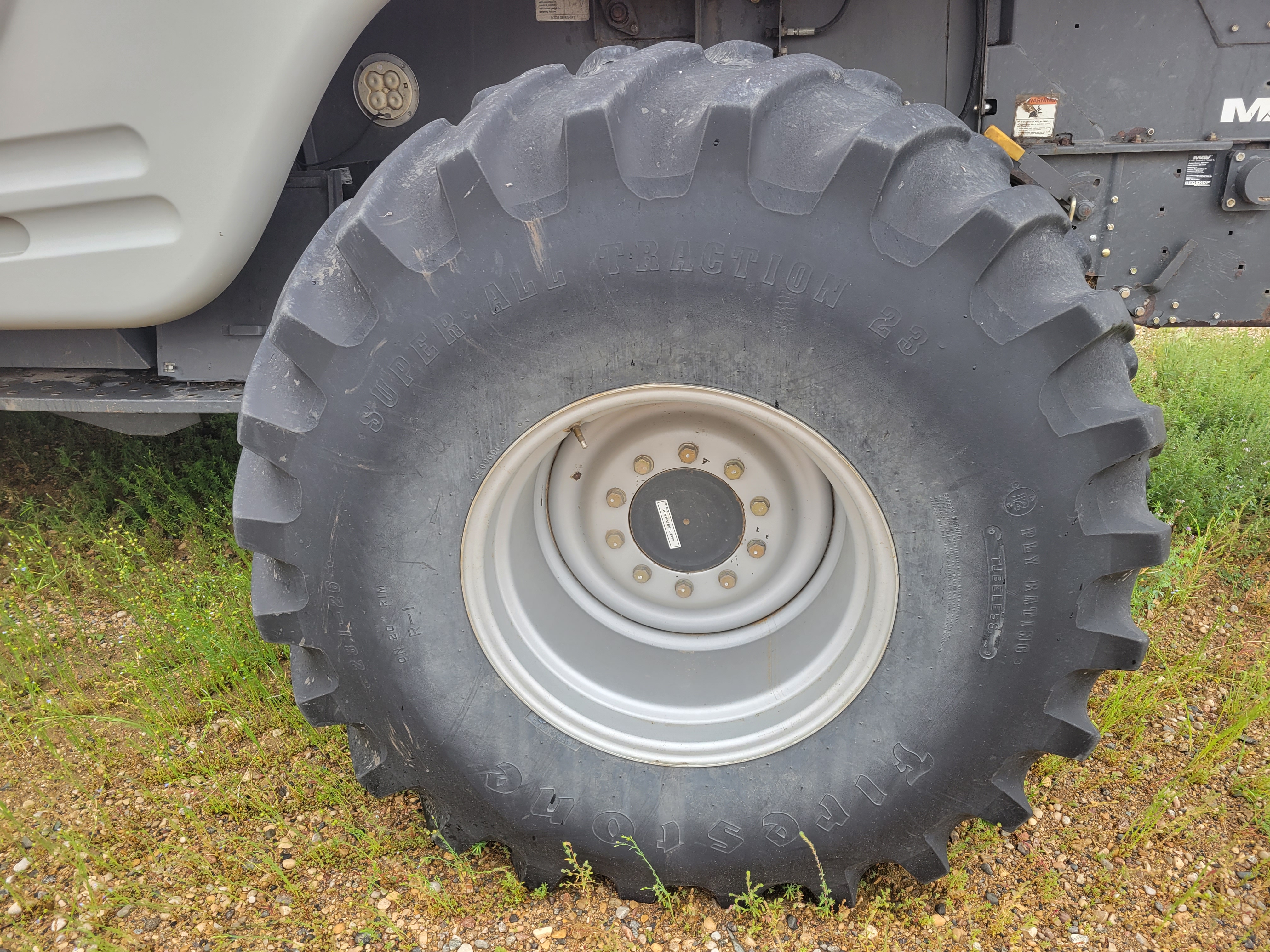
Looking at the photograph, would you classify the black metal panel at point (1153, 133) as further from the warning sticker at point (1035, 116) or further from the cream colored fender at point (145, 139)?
the cream colored fender at point (145, 139)

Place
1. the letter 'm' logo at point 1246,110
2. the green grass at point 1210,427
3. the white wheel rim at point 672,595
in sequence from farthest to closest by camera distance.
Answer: the green grass at point 1210,427 < the letter 'm' logo at point 1246,110 < the white wheel rim at point 672,595

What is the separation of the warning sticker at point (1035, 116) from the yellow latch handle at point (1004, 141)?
1.8 inches

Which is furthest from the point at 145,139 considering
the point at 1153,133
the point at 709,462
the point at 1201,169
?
the point at 1201,169

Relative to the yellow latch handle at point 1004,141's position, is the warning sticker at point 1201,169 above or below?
below

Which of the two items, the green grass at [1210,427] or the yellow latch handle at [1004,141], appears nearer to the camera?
the yellow latch handle at [1004,141]

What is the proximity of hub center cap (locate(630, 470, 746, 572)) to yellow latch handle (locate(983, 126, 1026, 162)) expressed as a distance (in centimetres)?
112

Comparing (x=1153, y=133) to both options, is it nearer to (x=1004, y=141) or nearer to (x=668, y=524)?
(x=1004, y=141)

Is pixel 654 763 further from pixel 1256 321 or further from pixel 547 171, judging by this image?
pixel 1256 321

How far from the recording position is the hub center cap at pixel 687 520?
5.57 ft

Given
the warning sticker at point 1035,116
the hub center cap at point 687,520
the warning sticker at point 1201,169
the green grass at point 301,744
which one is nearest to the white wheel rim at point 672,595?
the hub center cap at point 687,520

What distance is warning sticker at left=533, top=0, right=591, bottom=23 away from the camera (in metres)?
1.86

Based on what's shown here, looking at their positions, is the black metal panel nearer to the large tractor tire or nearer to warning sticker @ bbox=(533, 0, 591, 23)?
the large tractor tire

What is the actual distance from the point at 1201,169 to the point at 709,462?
1502mm

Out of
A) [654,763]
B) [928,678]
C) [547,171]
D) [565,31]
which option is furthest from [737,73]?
[654,763]
